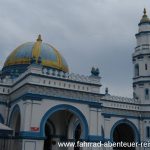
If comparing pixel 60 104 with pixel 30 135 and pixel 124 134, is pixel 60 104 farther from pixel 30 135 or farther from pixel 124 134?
pixel 124 134

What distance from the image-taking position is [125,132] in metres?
34.0

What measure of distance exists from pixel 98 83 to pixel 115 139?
11.9 metres

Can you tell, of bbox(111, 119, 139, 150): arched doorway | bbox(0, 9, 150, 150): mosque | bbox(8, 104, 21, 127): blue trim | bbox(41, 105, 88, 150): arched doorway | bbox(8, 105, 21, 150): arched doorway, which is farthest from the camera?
bbox(111, 119, 139, 150): arched doorway

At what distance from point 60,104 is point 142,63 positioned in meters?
14.1

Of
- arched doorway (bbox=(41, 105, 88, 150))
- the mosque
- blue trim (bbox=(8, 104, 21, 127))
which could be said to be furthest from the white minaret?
blue trim (bbox=(8, 104, 21, 127))

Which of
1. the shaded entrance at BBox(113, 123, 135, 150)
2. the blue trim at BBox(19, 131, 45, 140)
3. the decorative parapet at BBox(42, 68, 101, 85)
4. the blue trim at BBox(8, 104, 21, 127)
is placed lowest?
the blue trim at BBox(19, 131, 45, 140)

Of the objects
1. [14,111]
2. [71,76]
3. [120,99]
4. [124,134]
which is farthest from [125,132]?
[14,111]

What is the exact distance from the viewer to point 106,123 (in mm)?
30031

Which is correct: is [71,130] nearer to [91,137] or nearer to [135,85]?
[91,137]

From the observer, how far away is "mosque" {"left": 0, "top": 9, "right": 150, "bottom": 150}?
2228 centimetres

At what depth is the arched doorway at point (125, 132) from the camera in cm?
3130

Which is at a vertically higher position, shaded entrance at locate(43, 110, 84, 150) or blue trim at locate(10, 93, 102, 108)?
blue trim at locate(10, 93, 102, 108)

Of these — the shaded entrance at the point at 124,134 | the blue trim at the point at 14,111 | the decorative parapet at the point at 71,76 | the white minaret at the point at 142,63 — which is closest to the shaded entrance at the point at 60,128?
the blue trim at the point at 14,111

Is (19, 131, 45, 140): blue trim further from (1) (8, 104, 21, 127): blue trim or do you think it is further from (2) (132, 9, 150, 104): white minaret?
(2) (132, 9, 150, 104): white minaret
